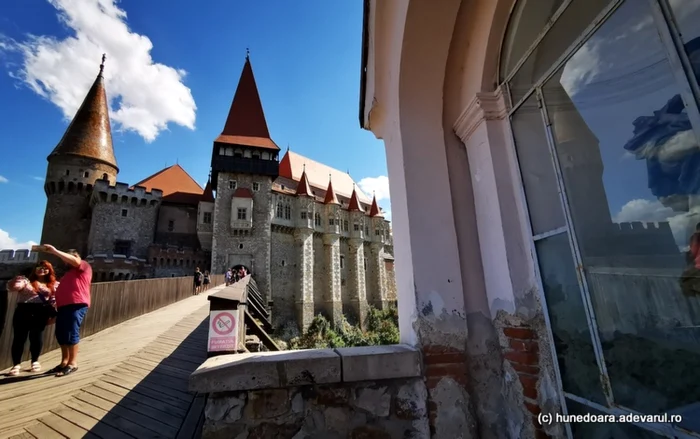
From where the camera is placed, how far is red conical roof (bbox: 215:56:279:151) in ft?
92.2

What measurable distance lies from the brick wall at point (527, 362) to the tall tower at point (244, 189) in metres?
25.7

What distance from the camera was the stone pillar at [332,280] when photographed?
1154 inches

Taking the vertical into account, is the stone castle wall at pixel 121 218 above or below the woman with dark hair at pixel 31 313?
above

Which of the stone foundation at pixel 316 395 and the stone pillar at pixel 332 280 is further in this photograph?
the stone pillar at pixel 332 280

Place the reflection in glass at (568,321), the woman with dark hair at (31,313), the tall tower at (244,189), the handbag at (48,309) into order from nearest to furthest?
the reflection in glass at (568,321)
the woman with dark hair at (31,313)
the handbag at (48,309)
the tall tower at (244,189)

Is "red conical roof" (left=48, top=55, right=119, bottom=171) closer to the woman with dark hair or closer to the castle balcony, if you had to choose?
the castle balcony

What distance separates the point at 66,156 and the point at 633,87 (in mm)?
37347

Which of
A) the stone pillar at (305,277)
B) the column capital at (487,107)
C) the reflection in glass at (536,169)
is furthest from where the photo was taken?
the stone pillar at (305,277)

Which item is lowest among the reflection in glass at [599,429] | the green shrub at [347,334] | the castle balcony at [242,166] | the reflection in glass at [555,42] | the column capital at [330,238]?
the green shrub at [347,334]

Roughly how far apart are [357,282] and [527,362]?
31.8m

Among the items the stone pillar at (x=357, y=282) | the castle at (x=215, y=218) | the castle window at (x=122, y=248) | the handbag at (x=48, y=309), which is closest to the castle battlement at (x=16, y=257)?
the castle at (x=215, y=218)

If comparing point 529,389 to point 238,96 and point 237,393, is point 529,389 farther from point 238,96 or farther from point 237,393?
point 238,96

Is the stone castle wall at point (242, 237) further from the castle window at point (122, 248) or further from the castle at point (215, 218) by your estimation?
the castle window at point (122, 248)

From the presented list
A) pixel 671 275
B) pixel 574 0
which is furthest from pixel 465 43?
pixel 671 275
